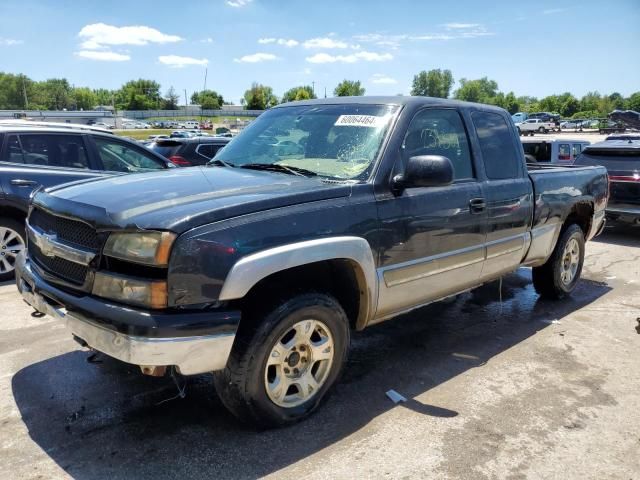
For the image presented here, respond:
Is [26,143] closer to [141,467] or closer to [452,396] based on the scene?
[141,467]

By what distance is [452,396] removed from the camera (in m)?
3.65

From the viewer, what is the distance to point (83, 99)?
16888cm

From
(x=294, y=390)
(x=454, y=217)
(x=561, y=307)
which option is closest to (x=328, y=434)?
(x=294, y=390)

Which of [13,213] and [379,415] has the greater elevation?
[13,213]

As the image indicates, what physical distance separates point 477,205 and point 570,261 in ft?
7.99

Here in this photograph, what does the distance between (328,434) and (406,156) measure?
6.12 feet

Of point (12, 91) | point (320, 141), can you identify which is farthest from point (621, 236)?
point (12, 91)

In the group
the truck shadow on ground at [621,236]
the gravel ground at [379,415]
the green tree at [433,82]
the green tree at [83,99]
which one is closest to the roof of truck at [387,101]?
the gravel ground at [379,415]

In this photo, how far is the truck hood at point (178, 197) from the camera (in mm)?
2699

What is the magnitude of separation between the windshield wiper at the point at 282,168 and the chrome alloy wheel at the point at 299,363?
3.30 ft

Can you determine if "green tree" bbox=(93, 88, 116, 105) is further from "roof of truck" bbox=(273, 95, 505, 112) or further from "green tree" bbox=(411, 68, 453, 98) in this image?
Answer: "roof of truck" bbox=(273, 95, 505, 112)

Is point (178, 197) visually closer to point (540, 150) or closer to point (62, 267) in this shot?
point (62, 267)

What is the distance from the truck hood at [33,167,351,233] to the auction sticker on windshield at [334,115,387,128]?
1.95 ft

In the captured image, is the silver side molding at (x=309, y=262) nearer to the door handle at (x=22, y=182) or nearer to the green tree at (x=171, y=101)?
the door handle at (x=22, y=182)
